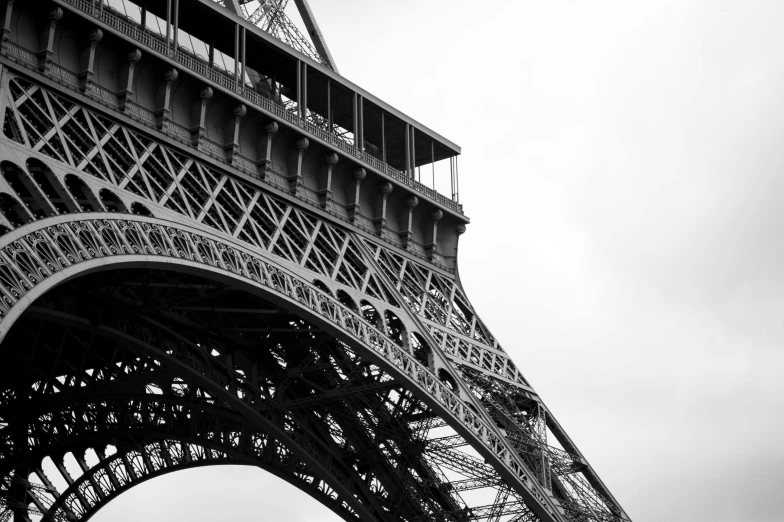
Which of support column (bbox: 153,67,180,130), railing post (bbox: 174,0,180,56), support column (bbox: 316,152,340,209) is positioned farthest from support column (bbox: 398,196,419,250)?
support column (bbox: 153,67,180,130)

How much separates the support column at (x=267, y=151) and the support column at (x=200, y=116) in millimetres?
2056

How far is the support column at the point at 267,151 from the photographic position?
3234 centimetres

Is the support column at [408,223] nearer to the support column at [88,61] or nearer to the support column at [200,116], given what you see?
the support column at [200,116]

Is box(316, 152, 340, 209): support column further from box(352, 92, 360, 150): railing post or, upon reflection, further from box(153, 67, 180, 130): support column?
box(153, 67, 180, 130): support column

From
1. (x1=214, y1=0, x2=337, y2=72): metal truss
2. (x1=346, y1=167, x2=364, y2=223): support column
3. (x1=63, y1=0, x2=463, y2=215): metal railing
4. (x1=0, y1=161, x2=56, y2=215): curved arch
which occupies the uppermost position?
(x1=214, y1=0, x2=337, y2=72): metal truss

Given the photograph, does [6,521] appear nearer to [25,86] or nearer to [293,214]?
[293,214]

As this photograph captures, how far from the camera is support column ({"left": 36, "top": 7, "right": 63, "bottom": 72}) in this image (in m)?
26.9

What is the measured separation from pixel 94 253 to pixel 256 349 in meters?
12.9

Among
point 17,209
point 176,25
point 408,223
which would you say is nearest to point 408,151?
point 408,223

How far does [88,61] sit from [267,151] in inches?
242

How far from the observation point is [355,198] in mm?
35688

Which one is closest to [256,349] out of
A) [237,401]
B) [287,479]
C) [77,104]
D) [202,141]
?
[237,401]

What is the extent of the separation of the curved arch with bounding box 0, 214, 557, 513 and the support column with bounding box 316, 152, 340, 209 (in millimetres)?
4596

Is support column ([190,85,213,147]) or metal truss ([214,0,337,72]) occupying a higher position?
metal truss ([214,0,337,72])
